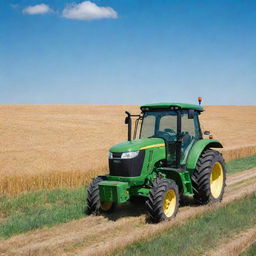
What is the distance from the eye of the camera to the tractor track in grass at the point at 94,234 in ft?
18.7

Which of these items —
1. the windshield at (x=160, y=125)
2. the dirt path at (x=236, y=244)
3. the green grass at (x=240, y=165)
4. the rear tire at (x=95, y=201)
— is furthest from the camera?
the green grass at (x=240, y=165)

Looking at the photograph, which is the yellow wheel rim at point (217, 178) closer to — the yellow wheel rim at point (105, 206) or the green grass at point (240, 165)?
the yellow wheel rim at point (105, 206)

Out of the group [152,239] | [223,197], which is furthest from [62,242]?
[223,197]

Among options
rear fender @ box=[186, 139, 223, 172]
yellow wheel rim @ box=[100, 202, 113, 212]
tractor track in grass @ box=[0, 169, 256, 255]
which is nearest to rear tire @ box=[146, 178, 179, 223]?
tractor track in grass @ box=[0, 169, 256, 255]

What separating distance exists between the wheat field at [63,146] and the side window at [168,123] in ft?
9.83

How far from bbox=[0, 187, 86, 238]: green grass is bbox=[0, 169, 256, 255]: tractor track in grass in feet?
0.92

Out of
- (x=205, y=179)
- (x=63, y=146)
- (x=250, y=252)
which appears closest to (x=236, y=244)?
(x=250, y=252)

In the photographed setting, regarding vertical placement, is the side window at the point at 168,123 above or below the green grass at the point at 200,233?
above

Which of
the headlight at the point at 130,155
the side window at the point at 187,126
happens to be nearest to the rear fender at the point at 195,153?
the side window at the point at 187,126

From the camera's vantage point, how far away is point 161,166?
7.89m

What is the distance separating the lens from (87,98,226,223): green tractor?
7.12m

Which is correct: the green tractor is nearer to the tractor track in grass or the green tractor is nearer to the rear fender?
the rear fender

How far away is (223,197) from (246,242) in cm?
353

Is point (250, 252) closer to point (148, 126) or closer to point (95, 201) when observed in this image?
point (95, 201)
